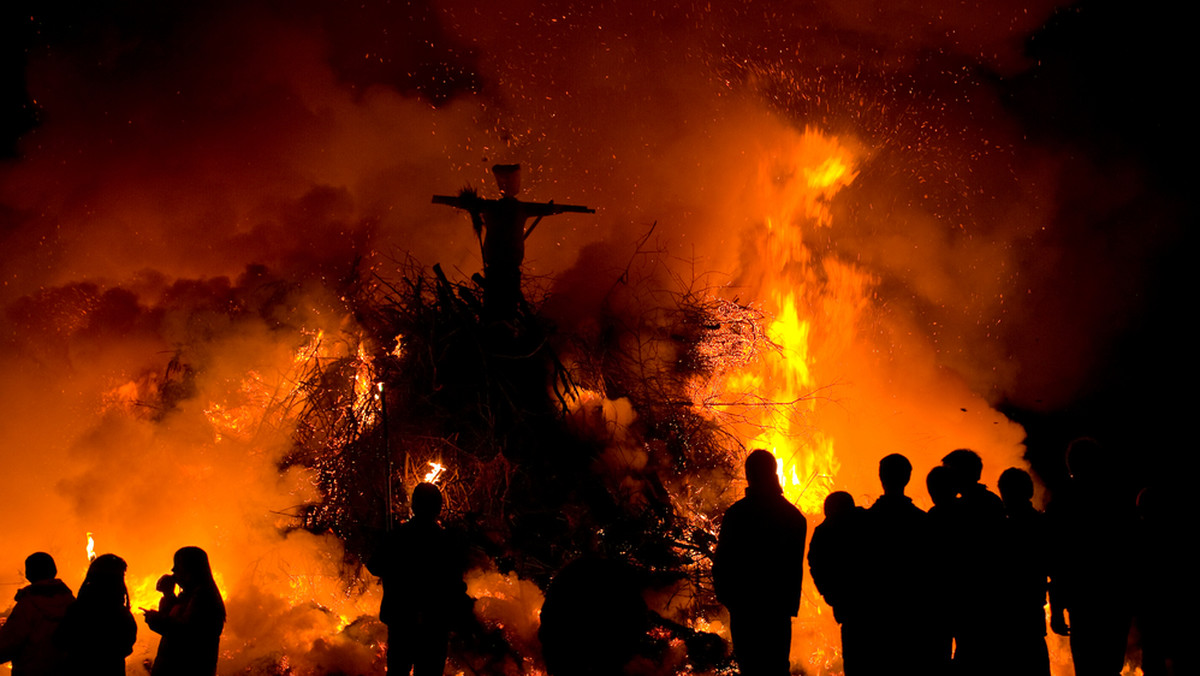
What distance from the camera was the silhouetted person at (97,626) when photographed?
171 inches

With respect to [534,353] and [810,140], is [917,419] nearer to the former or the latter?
[810,140]

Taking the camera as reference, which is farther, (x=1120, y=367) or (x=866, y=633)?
(x=1120, y=367)

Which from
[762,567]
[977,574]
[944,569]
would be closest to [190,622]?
[762,567]

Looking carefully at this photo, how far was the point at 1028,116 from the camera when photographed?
12539 millimetres

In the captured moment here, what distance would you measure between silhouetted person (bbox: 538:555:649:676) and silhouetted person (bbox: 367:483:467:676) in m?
2.08

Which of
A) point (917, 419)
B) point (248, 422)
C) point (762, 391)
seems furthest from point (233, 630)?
point (917, 419)

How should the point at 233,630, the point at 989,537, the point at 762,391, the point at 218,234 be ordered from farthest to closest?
1. the point at 218,234
2. the point at 762,391
3. the point at 233,630
4. the point at 989,537

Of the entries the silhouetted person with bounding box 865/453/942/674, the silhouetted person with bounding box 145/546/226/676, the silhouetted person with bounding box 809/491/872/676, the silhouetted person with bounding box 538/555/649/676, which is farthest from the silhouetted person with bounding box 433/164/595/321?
the silhouetted person with bounding box 538/555/649/676

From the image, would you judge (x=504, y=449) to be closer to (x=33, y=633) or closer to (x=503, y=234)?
(x=503, y=234)

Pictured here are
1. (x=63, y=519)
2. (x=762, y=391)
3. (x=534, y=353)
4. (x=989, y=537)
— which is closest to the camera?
(x=989, y=537)

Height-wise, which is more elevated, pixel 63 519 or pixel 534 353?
pixel 534 353

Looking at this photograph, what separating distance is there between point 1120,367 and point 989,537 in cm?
957

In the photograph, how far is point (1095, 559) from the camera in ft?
14.7

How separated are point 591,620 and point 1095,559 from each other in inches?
140
